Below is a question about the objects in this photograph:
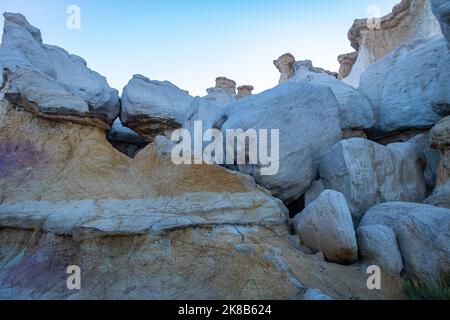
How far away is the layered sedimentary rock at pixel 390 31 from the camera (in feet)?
47.5

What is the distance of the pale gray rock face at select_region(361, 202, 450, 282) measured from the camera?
12.2 ft

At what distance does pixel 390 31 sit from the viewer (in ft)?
56.5

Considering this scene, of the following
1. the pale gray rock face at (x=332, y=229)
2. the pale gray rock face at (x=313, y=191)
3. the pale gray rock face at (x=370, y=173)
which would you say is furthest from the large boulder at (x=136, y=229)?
the pale gray rock face at (x=370, y=173)

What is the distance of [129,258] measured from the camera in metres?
4.06

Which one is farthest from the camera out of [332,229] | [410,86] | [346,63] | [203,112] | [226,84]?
[226,84]

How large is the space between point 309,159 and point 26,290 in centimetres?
421

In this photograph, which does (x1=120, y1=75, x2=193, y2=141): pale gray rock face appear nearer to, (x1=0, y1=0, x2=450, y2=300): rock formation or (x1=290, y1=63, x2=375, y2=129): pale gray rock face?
(x1=0, y1=0, x2=450, y2=300): rock formation

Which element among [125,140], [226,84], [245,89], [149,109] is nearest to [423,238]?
[149,109]

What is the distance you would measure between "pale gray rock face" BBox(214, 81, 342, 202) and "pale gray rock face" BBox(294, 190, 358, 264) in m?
1.27

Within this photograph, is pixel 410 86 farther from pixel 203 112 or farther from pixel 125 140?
pixel 125 140

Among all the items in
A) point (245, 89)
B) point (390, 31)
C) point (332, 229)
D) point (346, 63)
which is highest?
point (245, 89)

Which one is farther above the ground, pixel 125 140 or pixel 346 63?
pixel 346 63

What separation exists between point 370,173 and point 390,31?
14457 millimetres

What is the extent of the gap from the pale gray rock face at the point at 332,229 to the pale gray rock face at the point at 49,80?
380cm
